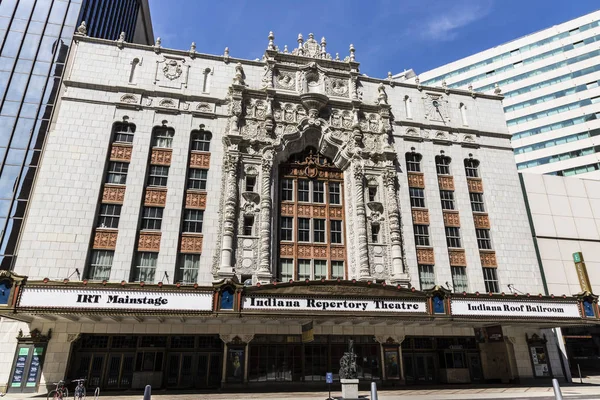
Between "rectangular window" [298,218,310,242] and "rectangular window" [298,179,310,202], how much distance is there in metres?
1.80

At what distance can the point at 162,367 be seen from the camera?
23.9m

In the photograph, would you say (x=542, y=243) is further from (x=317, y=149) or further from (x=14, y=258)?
(x=14, y=258)

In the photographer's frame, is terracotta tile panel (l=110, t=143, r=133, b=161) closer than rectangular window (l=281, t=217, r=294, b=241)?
Yes

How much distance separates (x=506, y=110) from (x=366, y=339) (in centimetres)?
5599

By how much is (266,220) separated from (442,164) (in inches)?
686

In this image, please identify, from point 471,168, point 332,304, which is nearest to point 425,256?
point 471,168

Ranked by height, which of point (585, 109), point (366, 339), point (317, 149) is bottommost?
point (366, 339)

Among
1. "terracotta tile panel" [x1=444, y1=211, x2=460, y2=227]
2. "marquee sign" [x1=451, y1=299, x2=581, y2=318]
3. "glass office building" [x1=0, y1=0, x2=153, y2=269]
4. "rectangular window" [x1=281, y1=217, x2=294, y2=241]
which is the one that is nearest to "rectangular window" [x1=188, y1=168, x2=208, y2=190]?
"rectangular window" [x1=281, y1=217, x2=294, y2=241]

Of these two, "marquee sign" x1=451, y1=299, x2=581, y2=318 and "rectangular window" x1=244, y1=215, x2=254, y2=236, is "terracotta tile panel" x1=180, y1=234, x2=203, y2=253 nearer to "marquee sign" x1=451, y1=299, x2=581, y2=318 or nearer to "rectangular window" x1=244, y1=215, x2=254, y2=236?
"rectangular window" x1=244, y1=215, x2=254, y2=236

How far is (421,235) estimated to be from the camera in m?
31.0


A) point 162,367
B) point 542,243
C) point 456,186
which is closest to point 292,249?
point 162,367

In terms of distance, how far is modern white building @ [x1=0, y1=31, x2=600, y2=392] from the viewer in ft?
74.1

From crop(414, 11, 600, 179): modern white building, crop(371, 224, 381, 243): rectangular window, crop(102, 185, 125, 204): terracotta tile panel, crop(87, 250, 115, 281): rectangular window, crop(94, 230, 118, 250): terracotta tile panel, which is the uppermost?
crop(414, 11, 600, 179): modern white building

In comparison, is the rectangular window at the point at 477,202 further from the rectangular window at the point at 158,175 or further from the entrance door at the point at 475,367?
the rectangular window at the point at 158,175
